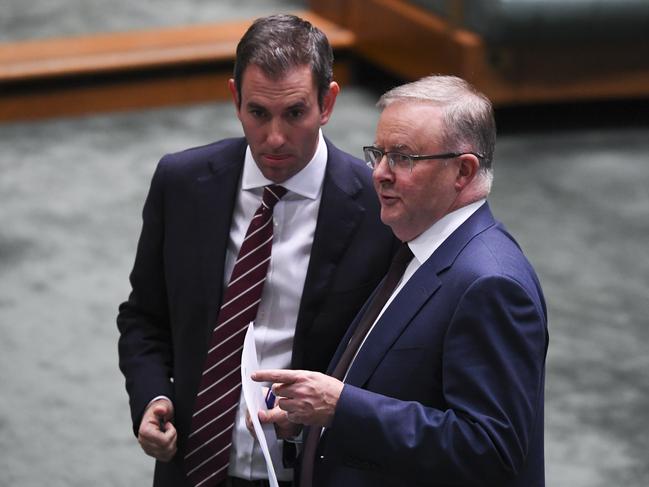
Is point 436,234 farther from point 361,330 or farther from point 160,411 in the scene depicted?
point 160,411

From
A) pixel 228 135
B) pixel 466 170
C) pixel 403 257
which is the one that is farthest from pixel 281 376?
pixel 228 135

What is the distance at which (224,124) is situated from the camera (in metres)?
6.45

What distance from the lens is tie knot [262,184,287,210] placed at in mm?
2426

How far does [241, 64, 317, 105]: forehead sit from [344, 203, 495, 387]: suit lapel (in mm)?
392

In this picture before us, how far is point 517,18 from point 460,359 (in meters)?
4.31

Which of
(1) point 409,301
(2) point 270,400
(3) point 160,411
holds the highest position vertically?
(1) point 409,301

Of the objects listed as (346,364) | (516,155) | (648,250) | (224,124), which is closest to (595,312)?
(648,250)

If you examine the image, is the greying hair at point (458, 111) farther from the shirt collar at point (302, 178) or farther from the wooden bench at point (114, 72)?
the wooden bench at point (114, 72)

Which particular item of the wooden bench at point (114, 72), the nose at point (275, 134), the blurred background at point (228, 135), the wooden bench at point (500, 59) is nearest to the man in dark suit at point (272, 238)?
the nose at point (275, 134)

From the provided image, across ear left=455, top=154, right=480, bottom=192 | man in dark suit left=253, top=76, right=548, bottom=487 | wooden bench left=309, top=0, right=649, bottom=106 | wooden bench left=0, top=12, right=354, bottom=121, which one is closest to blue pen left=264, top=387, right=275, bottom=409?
man in dark suit left=253, top=76, right=548, bottom=487

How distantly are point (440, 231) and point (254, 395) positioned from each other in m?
0.42

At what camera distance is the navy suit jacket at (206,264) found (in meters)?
2.41

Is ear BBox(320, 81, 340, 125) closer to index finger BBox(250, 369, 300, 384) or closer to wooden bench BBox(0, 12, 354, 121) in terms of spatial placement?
index finger BBox(250, 369, 300, 384)

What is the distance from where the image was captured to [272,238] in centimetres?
242
